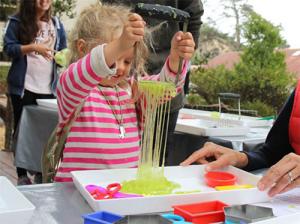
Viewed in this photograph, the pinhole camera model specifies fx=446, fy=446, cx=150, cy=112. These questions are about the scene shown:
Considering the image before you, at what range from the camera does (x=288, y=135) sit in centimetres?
146

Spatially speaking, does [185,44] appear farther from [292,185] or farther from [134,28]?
[292,185]

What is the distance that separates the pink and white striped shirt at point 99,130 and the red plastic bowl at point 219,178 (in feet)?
1.25

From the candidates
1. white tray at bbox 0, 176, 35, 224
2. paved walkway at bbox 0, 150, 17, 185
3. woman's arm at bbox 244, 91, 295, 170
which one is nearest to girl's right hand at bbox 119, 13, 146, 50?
white tray at bbox 0, 176, 35, 224

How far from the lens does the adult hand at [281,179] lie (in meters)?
0.99

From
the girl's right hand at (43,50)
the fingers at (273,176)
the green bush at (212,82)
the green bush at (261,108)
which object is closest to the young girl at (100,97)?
the fingers at (273,176)

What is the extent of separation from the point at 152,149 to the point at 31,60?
232 cm

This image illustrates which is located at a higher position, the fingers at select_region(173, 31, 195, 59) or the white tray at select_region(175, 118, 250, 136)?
the fingers at select_region(173, 31, 195, 59)

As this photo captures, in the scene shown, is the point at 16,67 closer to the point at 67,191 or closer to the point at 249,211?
the point at 67,191

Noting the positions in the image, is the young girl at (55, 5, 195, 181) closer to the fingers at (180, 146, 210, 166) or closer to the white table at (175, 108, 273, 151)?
the fingers at (180, 146, 210, 166)

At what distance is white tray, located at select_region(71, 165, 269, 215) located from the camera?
2.81 ft

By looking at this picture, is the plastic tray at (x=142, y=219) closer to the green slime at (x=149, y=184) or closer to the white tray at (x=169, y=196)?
the white tray at (x=169, y=196)

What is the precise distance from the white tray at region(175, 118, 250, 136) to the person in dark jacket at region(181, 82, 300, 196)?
0.61 m

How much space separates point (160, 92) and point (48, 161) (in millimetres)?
597

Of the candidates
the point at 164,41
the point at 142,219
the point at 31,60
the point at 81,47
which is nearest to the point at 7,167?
the point at 31,60
